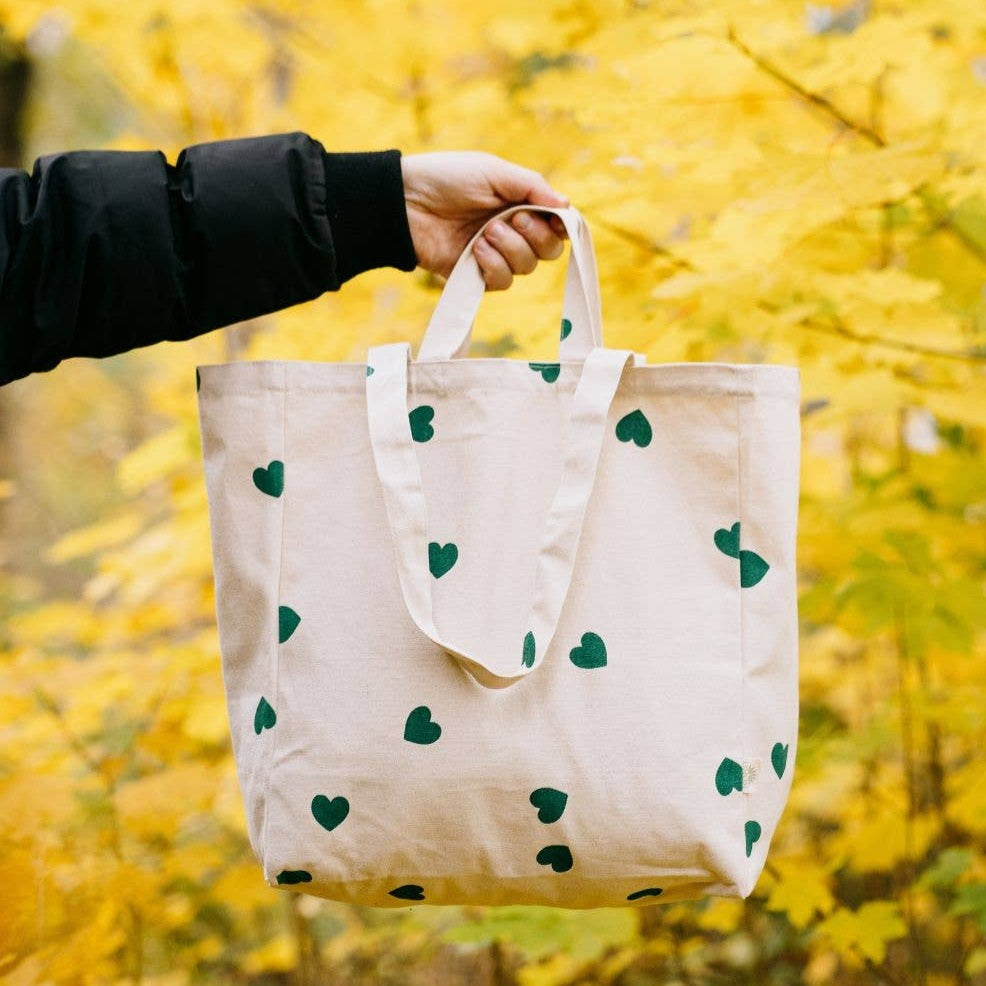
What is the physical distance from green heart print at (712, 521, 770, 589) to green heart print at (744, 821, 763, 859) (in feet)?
0.72

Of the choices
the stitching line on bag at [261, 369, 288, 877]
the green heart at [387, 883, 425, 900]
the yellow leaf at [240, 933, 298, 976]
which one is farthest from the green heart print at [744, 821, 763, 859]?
the yellow leaf at [240, 933, 298, 976]

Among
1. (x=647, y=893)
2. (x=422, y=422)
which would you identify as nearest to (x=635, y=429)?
(x=422, y=422)

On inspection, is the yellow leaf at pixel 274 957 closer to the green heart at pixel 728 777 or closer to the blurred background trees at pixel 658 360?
the blurred background trees at pixel 658 360

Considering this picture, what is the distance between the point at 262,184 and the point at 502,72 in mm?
2025

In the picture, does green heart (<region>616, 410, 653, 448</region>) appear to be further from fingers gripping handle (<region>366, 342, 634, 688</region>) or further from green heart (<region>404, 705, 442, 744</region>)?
green heart (<region>404, 705, 442, 744</region>)

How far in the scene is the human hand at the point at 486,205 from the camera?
1.03m

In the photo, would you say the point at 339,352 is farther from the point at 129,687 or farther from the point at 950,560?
the point at 950,560

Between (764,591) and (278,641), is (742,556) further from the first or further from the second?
(278,641)

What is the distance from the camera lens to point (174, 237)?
2.93ft

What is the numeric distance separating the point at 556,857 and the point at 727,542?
0.32 metres

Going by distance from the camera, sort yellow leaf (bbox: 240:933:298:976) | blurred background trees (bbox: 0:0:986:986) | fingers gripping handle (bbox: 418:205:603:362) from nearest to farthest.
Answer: fingers gripping handle (bbox: 418:205:603:362) < blurred background trees (bbox: 0:0:986:986) < yellow leaf (bbox: 240:933:298:976)

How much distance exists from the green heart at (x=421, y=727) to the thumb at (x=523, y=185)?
0.54 meters

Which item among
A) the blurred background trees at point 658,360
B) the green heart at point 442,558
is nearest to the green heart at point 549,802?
the green heart at point 442,558

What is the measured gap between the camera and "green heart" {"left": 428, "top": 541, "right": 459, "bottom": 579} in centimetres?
88
